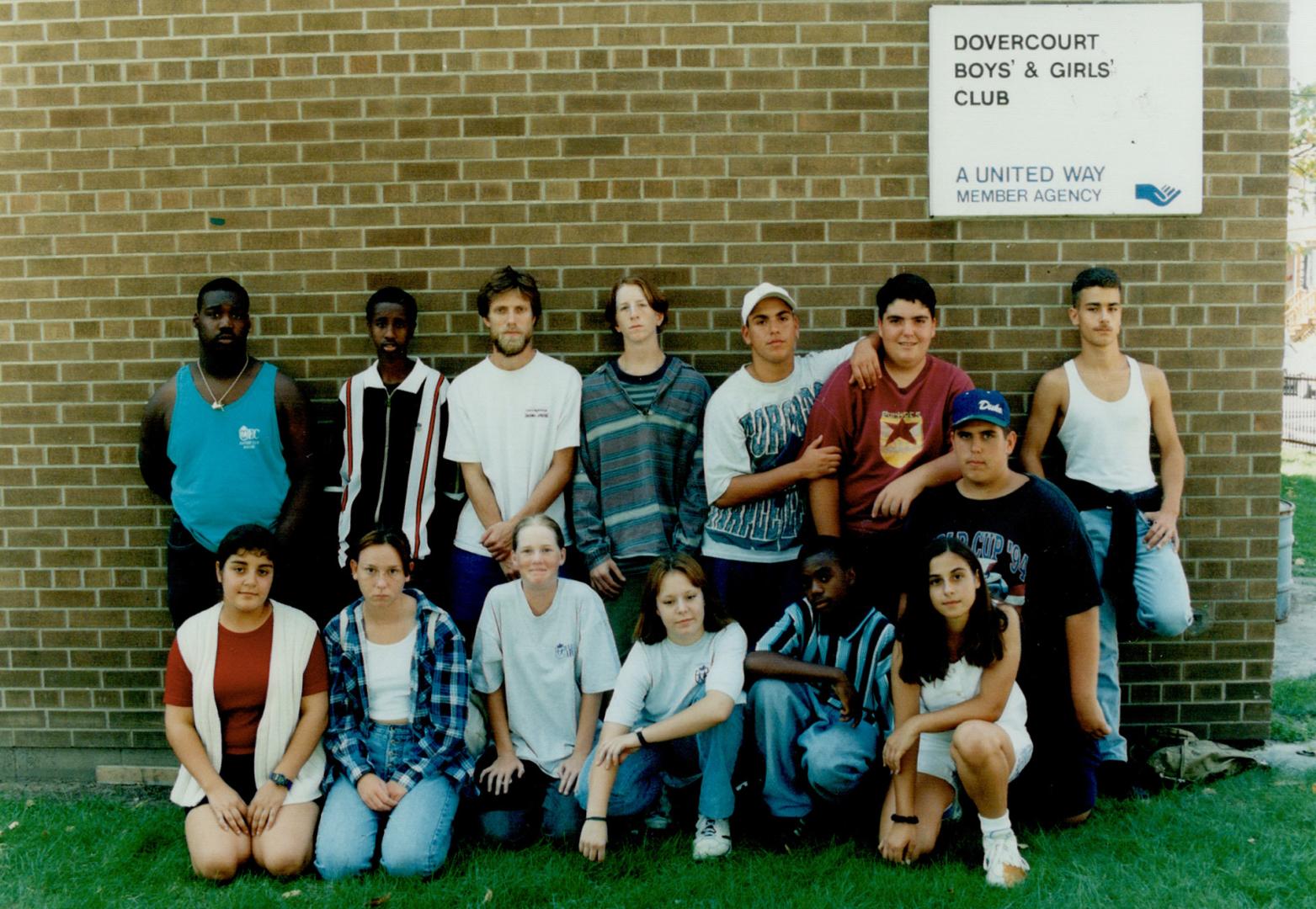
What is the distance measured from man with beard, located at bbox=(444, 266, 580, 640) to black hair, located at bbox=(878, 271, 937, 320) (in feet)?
4.57

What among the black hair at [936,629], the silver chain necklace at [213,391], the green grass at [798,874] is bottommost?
the green grass at [798,874]

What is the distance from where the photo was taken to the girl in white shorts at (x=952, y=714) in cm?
404

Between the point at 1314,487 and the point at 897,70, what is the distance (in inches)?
439

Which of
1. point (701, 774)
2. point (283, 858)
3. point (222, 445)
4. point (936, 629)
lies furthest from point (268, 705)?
point (936, 629)

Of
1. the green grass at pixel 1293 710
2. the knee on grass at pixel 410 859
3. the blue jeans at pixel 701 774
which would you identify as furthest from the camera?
the green grass at pixel 1293 710

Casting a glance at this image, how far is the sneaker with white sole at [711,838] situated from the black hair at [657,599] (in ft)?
2.35

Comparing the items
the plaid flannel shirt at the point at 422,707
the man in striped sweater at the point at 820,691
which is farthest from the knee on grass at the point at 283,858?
the man in striped sweater at the point at 820,691

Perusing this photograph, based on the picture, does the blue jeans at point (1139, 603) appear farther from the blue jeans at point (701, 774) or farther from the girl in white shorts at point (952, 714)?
the blue jeans at point (701, 774)

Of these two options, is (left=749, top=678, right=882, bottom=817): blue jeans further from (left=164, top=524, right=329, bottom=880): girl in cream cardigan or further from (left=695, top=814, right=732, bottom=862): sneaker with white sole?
(left=164, top=524, right=329, bottom=880): girl in cream cardigan

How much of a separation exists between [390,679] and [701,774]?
1.30 m

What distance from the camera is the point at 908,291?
4.62 m

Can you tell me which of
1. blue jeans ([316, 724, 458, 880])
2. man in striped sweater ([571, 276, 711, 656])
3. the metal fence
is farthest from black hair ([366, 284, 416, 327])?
the metal fence

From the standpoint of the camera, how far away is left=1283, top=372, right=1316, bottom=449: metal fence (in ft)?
61.8

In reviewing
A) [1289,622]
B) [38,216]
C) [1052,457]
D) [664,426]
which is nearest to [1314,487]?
[1289,622]
